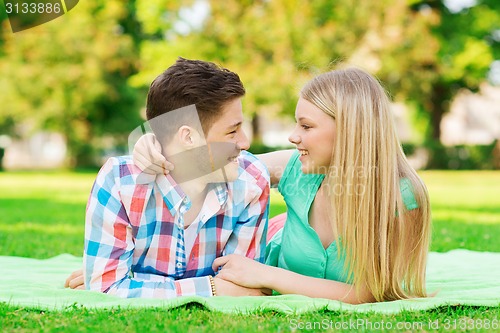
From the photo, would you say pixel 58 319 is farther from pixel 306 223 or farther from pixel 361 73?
pixel 361 73

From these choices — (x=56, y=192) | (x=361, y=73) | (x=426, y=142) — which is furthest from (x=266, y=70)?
(x=361, y=73)

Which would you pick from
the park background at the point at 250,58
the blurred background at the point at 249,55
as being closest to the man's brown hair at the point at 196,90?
the park background at the point at 250,58

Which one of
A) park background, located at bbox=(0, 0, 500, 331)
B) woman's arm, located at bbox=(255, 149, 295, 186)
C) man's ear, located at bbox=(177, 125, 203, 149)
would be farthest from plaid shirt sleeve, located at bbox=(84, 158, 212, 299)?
park background, located at bbox=(0, 0, 500, 331)

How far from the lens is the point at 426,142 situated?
25109 mm

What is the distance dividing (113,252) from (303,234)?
1.08 metres

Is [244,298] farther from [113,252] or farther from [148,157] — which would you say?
[148,157]

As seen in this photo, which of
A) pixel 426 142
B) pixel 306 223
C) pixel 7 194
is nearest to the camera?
pixel 306 223

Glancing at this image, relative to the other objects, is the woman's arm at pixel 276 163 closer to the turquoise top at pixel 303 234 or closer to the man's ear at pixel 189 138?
the turquoise top at pixel 303 234

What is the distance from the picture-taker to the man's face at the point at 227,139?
11.6ft

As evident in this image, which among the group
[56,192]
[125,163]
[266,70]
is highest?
[266,70]

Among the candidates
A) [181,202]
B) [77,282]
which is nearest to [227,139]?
[181,202]

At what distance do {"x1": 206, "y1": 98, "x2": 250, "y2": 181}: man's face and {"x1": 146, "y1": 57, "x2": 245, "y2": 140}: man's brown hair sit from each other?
3 cm

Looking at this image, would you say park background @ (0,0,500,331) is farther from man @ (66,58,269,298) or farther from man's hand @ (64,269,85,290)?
man's hand @ (64,269,85,290)

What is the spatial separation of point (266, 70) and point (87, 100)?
8.53 meters
